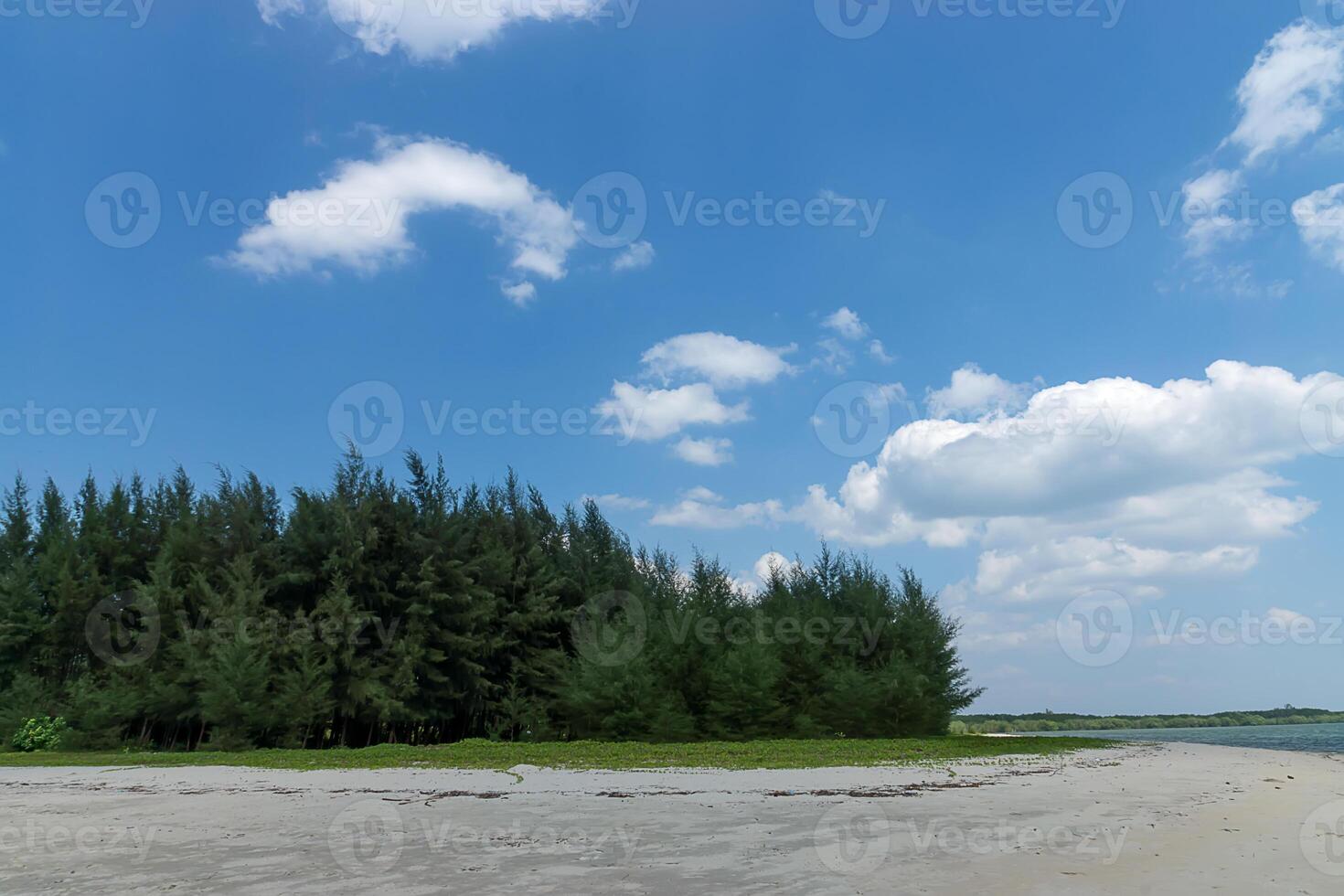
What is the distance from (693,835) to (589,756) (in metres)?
14.8

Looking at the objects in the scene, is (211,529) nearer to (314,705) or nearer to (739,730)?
(314,705)

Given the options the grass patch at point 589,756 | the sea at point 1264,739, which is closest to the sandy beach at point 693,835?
the grass patch at point 589,756

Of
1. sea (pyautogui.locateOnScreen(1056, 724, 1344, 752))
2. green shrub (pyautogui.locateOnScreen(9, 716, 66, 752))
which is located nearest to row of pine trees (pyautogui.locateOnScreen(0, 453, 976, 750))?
green shrub (pyautogui.locateOnScreen(9, 716, 66, 752))

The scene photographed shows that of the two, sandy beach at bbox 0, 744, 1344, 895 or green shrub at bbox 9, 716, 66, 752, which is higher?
sandy beach at bbox 0, 744, 1344, 895

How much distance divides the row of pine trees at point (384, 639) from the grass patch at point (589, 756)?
431cm

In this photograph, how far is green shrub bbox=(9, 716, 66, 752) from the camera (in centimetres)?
3309

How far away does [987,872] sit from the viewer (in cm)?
815

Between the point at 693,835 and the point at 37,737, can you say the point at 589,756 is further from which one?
the point at 37,737

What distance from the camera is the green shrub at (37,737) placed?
109 feet

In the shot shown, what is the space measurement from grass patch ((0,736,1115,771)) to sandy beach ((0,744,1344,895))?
431 centimetres

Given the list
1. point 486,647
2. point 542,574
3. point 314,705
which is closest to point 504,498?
point 542,574

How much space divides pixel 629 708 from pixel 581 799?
21.7 m

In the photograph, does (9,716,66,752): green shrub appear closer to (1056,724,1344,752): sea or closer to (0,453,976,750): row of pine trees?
(0,453,976,750): row of pine trees

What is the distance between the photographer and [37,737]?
33.2 metres
